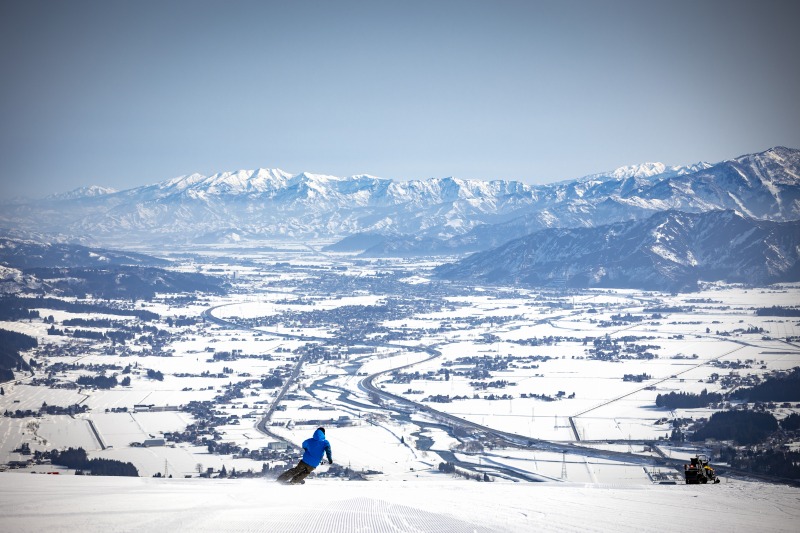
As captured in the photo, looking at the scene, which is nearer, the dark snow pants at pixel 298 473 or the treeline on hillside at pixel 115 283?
the dark snow pants at pixel 298 473

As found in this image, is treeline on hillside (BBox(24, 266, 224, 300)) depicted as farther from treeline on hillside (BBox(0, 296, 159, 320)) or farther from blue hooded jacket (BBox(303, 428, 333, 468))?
blue hooded jacket (BBox(303, 428, 333, 468))

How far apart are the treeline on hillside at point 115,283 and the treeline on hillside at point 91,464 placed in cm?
12456

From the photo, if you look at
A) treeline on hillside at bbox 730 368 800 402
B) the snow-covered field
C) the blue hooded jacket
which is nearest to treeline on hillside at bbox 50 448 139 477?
the snow-covered field

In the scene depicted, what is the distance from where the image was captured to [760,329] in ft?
389

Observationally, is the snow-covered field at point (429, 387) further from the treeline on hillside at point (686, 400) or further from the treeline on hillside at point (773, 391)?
the treeline on hillside at point (773, 391)

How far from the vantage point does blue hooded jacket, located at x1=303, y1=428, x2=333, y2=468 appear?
1727 cm

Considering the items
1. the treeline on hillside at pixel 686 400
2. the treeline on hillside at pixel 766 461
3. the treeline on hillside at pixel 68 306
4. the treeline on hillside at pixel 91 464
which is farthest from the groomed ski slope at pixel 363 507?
the treeline on hillside at pixel 68 306

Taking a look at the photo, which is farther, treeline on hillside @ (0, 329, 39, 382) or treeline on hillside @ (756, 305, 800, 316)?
treeline on hillside @ (756, 305, 800, 316)

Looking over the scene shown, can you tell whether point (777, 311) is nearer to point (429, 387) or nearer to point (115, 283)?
point (429, 387)

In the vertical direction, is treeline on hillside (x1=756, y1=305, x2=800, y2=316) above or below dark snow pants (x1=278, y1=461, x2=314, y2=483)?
below

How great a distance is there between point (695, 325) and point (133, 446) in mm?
101957

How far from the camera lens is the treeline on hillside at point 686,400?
69.9m

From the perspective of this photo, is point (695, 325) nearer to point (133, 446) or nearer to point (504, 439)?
point (504, 439)

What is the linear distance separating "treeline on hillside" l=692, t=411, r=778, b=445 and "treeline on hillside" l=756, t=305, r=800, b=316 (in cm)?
8528
